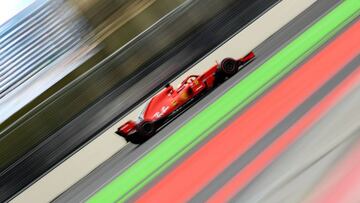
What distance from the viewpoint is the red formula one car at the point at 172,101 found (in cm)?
421

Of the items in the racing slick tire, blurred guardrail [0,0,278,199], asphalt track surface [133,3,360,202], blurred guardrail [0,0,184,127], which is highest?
blurred guardrail [0,0,184,127]

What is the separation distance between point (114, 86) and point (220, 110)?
11.1 feet

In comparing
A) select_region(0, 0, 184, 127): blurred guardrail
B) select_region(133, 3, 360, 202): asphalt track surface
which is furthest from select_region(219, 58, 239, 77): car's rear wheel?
select_region(133, 3, 360, 202): asphalt track surface

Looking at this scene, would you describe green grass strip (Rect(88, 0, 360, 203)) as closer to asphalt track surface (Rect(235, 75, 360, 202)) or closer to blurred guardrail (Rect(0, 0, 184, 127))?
asphalt track surface (Rect(235, 75, 360, 202))

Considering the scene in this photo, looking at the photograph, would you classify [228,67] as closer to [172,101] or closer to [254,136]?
[172,101]

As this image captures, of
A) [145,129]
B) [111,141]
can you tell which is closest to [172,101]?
[145,129]

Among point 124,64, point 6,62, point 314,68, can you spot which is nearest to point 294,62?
point 314,68

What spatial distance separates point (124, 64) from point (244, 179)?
4.33 meters

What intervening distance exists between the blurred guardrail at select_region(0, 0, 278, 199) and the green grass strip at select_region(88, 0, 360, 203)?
9.29ft

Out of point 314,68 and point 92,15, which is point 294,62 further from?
point 92,15

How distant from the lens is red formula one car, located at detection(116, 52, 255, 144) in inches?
166

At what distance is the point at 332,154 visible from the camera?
1.33 m

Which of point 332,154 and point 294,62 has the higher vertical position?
point 294,62

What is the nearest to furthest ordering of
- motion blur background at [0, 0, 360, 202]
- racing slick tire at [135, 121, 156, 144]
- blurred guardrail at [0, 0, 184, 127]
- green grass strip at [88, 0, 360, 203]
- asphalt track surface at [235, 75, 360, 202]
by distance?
asphalt track surface at [235, 75, 360, 202] < green grass strip at [88, 0, 360, 203] < racing slick tire at [135, 121, 156, 144] < motion blur background at [0, 0, 360, 202] < blurred guardrail at [0, 0, 184, 127]
